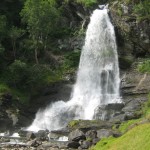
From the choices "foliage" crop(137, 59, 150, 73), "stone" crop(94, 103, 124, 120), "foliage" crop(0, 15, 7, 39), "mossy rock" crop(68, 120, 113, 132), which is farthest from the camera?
"foliage" crop(0, 15, 7, 39)

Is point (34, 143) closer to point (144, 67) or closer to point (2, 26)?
point (144, 67)

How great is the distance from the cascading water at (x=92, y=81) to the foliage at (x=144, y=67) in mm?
3421

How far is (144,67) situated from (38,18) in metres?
17.3

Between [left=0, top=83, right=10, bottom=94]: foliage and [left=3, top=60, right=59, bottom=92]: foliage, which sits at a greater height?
[left=3, top=60, right=59, bottom=92]: foliage

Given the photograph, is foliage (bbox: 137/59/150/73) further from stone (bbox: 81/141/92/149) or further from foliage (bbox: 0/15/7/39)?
stone (bbox: 81/141/92/149)

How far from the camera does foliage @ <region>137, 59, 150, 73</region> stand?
5424 cm

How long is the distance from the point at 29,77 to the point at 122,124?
19.5 meters

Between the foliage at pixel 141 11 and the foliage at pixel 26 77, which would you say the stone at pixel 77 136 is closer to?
the foliage at pixel 26 77

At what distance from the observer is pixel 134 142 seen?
81.4 ft

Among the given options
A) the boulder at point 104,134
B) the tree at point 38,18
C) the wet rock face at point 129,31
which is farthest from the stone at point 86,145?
the wet rock face at point 129,31

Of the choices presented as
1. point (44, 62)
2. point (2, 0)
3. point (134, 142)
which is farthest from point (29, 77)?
point (134, 142)

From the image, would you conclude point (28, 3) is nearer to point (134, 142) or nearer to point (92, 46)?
point (92, 46)

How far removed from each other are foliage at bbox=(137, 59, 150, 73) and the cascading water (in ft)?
Result: 11.2

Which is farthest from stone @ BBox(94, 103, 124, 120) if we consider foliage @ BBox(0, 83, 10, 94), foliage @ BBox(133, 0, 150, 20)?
foliage @ BBox(133, 0, 150, 20)
